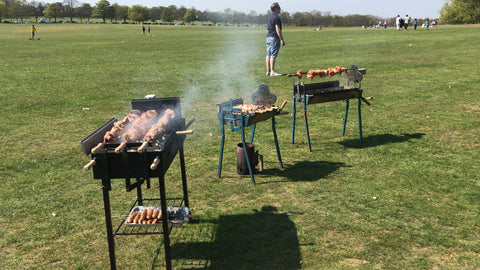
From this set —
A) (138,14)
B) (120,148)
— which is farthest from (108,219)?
(138,14)

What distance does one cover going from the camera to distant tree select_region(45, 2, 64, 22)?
156538 millimetres

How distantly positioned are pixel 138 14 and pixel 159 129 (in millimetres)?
164393

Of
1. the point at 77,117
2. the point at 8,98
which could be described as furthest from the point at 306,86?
the point at 8,98

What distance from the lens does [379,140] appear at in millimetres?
9461

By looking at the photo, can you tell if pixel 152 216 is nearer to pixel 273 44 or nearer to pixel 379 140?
pixel 379 140

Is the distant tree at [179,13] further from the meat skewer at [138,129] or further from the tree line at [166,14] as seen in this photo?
the meat skewer at [138,129]

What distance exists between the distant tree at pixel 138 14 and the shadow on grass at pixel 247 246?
162m

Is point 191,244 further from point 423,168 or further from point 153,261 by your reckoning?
point 423,168

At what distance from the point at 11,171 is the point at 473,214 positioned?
8.30 m

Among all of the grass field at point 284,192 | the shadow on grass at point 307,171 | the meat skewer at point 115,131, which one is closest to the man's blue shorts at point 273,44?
the grass field at point 284,192

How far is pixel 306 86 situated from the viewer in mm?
8781

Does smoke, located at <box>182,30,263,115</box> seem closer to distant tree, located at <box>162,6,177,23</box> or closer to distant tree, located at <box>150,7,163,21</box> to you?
distant tree, located at <box>162,6,177,23</box>

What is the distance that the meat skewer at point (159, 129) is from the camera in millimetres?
4345

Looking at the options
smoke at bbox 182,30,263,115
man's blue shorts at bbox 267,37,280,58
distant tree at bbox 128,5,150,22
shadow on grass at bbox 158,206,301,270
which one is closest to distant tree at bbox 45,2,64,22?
distant tree at bbox 128,5,150,22
